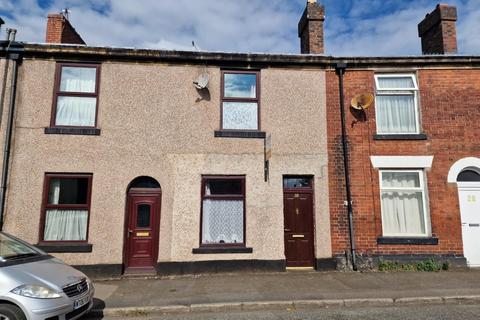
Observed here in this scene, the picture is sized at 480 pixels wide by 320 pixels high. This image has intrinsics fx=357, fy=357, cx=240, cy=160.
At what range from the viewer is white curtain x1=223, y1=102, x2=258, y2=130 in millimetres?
9391

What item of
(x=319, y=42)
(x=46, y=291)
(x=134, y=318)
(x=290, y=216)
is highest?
(x=319, y=42)

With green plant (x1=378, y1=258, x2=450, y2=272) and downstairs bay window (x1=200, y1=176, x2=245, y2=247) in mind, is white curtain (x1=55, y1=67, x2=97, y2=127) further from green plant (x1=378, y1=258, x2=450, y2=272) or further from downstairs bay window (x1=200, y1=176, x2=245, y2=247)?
green plant (x1=378, y1=258, x2=450, y2=272)

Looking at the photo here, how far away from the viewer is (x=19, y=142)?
8602mm

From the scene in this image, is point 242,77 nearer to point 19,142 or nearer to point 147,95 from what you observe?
point 147,95

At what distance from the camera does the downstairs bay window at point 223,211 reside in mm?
8906

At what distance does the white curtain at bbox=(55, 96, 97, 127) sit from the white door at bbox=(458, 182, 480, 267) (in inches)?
379

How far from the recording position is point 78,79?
9156 mm

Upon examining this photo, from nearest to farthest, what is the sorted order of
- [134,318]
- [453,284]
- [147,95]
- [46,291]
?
[46,291] → [134,318] → [453,284] → [147,95]

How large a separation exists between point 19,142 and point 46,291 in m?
5.32

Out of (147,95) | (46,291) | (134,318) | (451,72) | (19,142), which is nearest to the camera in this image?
(46,291)

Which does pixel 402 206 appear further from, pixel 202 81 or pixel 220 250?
pixel 202 81

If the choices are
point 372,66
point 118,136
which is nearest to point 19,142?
point 118,136

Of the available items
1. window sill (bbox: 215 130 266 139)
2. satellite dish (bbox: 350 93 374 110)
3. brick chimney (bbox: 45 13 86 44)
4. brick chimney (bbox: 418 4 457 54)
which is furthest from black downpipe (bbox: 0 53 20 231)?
brick chimney (bbox: 418 4 457 54)

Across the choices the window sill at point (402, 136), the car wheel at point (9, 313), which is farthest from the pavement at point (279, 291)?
the window sill at point (402, 136)
